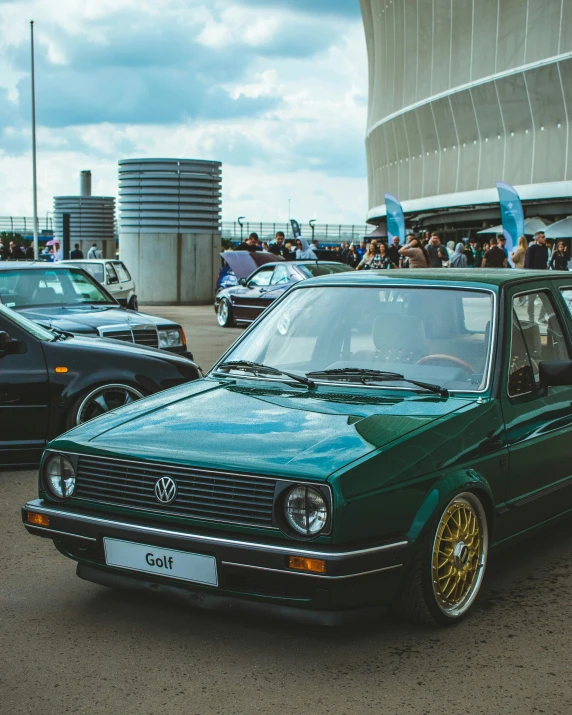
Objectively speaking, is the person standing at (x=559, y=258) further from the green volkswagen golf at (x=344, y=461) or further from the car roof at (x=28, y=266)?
the green volkswagen golf at (x=344, y=461)

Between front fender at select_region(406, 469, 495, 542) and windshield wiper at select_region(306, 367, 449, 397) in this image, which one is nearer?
front fender at select_region(406, 469, 495, 542)

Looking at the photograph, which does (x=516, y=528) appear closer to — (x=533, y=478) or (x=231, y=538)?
(x=533, y=478)

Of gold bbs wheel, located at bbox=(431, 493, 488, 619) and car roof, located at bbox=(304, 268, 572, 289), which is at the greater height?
car roof, located at bbox=(304, 268, 572, 289)

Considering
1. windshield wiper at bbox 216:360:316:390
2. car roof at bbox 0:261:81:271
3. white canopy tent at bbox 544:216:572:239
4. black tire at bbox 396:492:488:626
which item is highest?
white canopy tent at bbox 544:216:572:239

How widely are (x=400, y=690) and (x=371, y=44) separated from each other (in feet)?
216

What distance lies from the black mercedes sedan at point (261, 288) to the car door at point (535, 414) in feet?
49.2

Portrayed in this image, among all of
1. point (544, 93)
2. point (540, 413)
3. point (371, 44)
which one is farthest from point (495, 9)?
point (540, 413)

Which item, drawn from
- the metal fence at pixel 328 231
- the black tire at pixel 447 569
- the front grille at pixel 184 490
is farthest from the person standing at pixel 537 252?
the metal fence at pixel 328 231

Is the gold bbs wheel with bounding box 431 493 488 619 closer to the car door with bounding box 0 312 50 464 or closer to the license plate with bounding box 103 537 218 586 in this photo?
the license plate with bounding box 103 537 218 586

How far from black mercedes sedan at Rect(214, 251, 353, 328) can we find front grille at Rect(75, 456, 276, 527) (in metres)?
16.3

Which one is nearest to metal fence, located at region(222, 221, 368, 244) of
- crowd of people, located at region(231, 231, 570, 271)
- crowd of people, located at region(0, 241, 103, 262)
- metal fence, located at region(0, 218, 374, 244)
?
metal fence, located at region(0, 218, 374, 244)

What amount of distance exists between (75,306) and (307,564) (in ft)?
26.2

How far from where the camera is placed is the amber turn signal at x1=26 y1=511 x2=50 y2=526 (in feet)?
13.7

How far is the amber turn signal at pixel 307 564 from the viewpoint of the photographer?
3.58 metres
